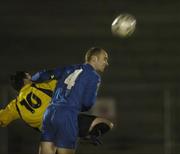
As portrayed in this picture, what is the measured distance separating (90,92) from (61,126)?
453mm

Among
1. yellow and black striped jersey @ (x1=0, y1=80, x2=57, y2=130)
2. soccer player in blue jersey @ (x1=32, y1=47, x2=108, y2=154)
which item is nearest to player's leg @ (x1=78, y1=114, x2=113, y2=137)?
soccer player in blue jersey @ (x1=32, y1=47, x2=108, y2=154)

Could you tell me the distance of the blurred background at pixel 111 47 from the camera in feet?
44.5

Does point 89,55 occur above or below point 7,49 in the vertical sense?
below

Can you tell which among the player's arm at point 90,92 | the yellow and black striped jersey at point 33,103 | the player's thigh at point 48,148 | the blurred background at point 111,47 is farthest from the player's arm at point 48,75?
the blurred background at point 111,47

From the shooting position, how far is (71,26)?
1542cm

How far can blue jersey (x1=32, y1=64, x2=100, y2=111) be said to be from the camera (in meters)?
6.31

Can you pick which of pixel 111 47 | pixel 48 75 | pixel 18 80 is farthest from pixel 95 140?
pixel 111 47

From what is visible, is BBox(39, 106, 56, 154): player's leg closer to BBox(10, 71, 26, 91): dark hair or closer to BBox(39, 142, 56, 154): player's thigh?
BBox(39, 142, 56, 154): player's thigh

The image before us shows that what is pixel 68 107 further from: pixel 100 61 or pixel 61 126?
pixel 100 61

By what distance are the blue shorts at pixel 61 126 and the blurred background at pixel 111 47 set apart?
270 inches

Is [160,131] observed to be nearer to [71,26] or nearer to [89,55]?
[71,26]

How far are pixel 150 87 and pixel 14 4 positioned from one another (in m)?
4.69

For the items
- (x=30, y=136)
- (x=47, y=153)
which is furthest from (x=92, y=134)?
(x=30, y=136)

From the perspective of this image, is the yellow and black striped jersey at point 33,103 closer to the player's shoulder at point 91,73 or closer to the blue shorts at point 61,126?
the blue shorts at point 61,126
